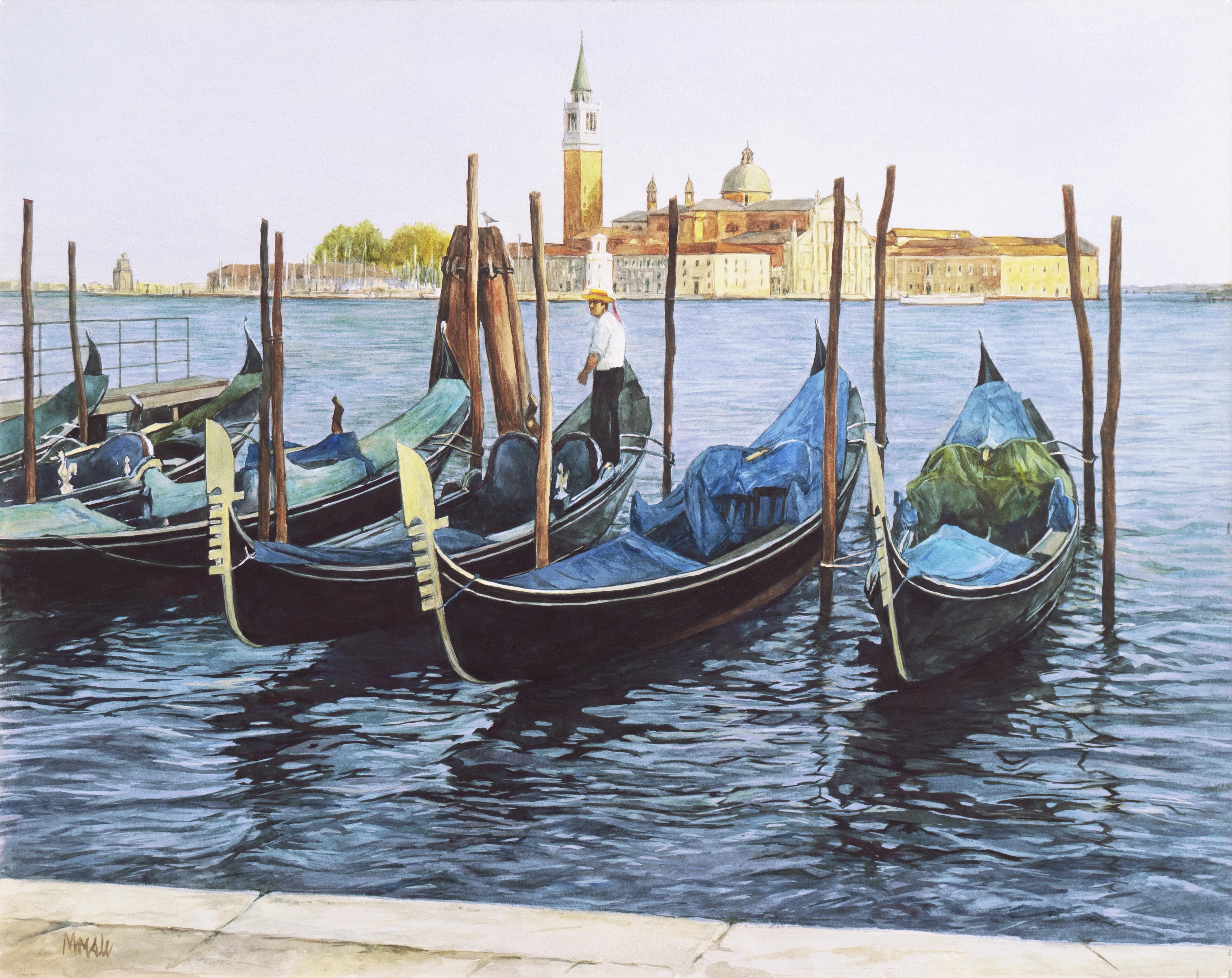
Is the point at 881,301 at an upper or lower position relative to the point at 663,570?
upper

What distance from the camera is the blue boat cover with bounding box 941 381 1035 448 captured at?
394 cm

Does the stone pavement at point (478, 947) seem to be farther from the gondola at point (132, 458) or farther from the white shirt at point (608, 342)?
the white shirt at point (608, 342)

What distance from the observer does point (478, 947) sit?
1.76 meters

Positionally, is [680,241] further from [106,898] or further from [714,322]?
[106,898]

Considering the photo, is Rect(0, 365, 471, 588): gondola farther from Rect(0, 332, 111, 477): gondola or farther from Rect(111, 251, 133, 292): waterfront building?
Rect(111, 251, 133, 292): waterfront building

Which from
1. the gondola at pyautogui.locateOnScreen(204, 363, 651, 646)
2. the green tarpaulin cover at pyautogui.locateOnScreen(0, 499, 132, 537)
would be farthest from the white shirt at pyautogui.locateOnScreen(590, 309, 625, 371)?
the green tarpaulin cover at pyautogui.locateOnScreen(0, 499, 132, 537)

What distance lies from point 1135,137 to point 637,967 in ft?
6.74

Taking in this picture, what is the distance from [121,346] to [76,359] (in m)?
1.28

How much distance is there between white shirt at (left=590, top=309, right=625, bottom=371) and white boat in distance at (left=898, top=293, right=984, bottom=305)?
1078 mm

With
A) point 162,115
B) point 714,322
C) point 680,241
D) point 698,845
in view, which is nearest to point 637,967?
point 698,845

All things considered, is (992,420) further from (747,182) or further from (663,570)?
(663,570)

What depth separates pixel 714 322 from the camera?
9.17 meters

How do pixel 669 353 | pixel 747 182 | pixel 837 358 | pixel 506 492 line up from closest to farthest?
1. pixel 837 358
2. pixel 506 492
3. pixel 747 182
4. pixel 669 353

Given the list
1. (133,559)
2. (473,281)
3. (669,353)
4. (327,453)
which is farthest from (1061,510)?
(133,559)
